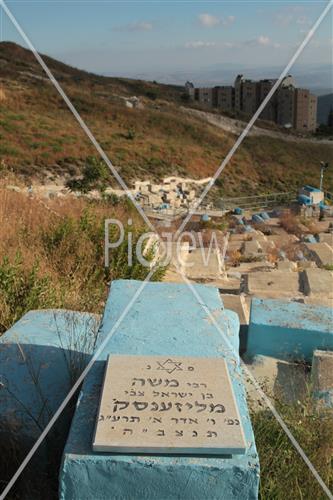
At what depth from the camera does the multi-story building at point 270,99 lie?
83.1 meters

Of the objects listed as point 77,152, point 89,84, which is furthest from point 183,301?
point 89,84

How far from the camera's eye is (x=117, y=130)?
1638 inches

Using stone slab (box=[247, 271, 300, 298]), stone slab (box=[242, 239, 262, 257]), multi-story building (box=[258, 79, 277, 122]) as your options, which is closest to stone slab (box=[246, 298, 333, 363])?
stone slab (box=[247, 271, 300, 298])

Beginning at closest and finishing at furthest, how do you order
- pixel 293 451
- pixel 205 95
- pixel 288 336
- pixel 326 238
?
pixel 293 451
pixel 288 336
pixel 326 238
pixel 205 95

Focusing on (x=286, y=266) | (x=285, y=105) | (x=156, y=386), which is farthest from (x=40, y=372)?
(x=285, y=105)

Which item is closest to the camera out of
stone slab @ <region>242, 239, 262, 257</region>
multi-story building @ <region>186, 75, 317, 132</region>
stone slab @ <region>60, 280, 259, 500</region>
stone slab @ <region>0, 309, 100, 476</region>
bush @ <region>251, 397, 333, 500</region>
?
stone slab @ <region>60, 280, 259, 500</region>

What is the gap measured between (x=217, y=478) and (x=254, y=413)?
2.74 feet

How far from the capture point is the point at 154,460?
1918 mm

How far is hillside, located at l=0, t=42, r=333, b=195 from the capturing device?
104 feet

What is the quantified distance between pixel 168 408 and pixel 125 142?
122 feet

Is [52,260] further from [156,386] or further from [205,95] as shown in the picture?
[205,95]

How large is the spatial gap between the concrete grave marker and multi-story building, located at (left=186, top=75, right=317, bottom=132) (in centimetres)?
8097

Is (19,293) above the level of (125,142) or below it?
below

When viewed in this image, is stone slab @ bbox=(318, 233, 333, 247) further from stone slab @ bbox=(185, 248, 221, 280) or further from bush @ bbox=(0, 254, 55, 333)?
bush @ bbox=(0, 254, 55, 333)
